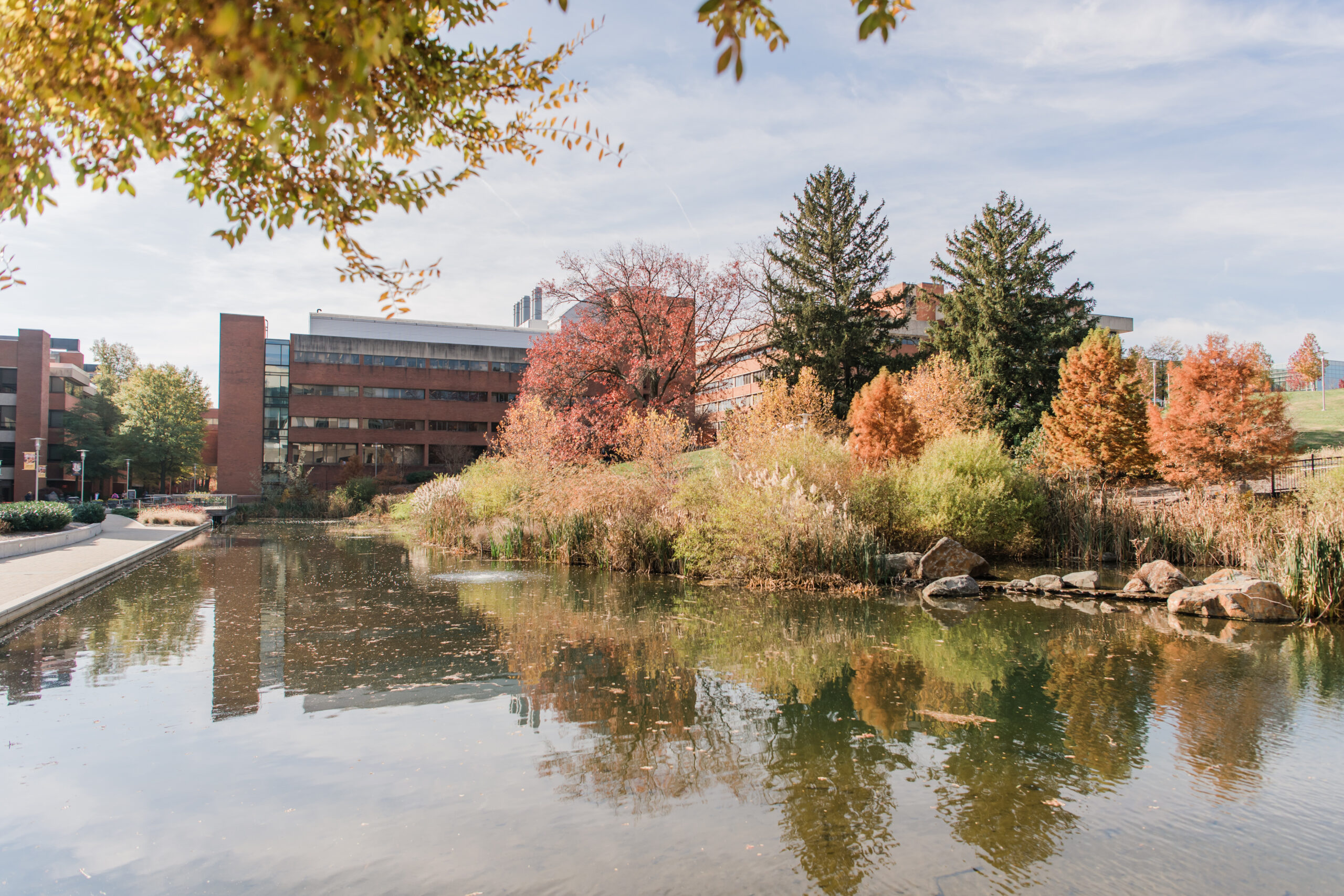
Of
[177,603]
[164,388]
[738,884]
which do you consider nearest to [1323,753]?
[738,884]

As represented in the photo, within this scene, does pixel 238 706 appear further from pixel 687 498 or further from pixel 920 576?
pixel 920 576

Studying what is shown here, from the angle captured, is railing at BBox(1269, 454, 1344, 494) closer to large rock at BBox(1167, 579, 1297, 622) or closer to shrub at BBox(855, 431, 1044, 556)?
shrub at BBox(855, 431, 1044, 556)

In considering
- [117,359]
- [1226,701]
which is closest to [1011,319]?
[1226,701]

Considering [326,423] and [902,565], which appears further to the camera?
[326,423]

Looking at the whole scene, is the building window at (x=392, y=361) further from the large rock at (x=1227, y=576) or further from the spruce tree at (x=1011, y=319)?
the large rock at (x=1227, y=576)

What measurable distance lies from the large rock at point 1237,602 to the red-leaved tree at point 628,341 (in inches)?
925

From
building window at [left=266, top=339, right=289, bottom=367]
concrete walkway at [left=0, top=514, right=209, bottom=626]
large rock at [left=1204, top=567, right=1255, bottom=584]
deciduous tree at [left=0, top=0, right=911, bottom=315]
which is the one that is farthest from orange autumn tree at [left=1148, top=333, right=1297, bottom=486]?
building window at [left=266, top=339, right=289, bottom=367]

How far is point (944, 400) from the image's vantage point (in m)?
29.1

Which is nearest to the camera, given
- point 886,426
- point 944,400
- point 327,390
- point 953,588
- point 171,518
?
point 953,588

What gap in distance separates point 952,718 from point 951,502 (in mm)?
11189

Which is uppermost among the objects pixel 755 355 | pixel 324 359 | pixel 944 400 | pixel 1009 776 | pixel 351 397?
pixel 324 359

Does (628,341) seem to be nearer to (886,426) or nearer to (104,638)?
(886,426)

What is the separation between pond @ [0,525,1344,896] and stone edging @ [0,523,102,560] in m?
8.40

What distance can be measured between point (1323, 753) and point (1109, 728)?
4.26 feet
